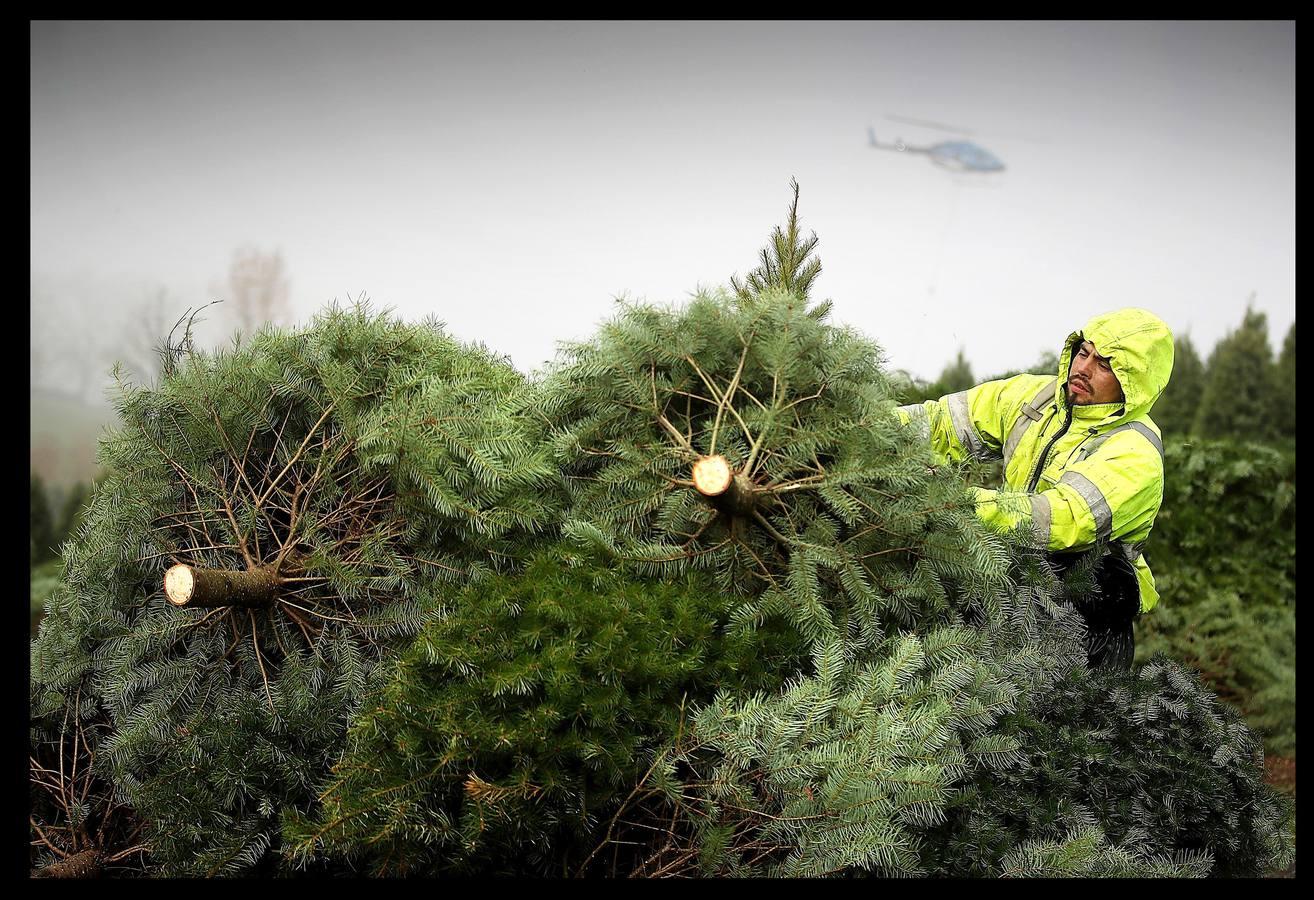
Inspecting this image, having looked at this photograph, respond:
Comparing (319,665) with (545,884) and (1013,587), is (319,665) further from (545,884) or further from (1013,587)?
(1013,587)

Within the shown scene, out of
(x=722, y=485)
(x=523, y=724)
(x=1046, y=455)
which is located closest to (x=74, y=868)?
(x=523, y=724)

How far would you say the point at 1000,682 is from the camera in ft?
8.36

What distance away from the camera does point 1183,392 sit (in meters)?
9.35

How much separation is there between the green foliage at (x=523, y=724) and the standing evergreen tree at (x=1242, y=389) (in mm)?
8043

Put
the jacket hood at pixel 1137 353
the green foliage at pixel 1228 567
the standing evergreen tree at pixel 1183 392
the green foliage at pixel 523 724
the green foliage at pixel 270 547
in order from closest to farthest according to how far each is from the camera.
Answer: the green foliage at pixel 523 724, the green foliage at pixel 270 547, the jacket hood at pixel 1137 353, the green foliage at pixel 1228 567, the standing evergreen tree at pixel 1183 392

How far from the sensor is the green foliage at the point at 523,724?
2.08 metres

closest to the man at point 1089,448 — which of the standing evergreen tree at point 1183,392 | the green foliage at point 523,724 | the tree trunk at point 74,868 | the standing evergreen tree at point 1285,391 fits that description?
the green foliage at point 523,724

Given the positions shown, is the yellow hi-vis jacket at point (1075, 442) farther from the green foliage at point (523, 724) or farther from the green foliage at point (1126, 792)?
the green foliage at point (523, 724)

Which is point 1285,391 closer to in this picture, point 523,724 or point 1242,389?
point 1242,389

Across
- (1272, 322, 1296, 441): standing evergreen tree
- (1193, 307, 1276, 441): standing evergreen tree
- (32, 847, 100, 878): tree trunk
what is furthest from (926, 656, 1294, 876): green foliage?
(1272, 322, 1296, 441): standing evergreen tree

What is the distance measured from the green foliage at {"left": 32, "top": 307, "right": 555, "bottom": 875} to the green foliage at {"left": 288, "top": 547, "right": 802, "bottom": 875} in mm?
399

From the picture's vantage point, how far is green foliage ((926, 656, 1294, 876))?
2.35 m

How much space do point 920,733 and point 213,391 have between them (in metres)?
2.48

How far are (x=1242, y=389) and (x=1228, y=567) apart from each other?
2953mm
